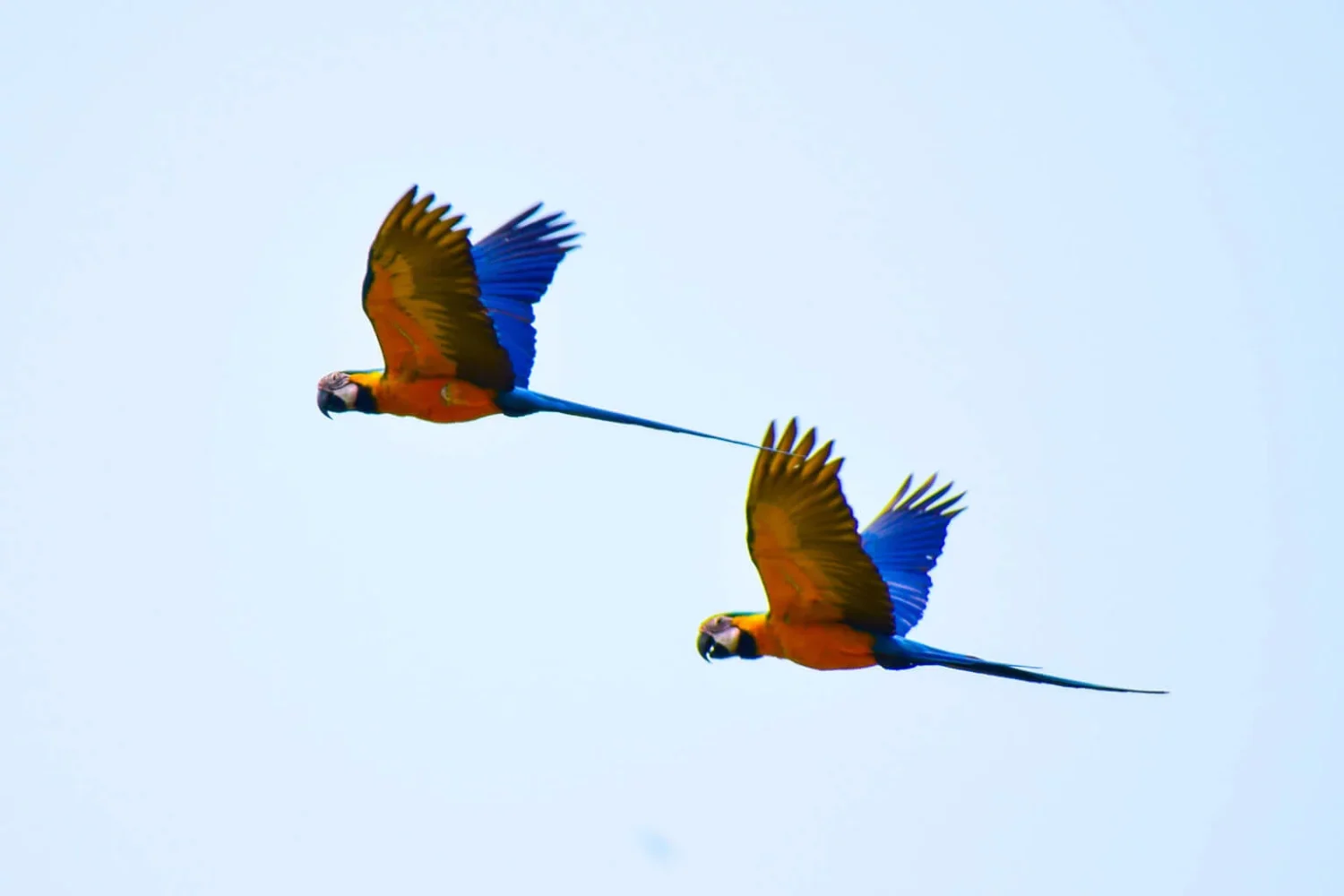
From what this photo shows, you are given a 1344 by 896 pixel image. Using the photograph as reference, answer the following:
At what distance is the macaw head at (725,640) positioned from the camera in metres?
13.1

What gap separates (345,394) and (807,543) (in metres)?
3.92

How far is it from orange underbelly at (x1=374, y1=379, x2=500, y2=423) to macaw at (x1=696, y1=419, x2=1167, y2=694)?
2.24 meters

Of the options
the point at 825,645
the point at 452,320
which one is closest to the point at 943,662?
the point at 825,645

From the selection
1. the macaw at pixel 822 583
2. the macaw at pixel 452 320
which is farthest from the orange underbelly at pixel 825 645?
the macaw at pixel 452 320

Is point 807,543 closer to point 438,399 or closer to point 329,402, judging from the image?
point 438,399

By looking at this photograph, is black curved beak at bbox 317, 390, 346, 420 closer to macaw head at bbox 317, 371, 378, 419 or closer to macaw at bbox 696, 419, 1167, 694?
macaw head at bbox 317, 371, 378, 419

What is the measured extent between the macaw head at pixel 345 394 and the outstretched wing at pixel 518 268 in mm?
1091

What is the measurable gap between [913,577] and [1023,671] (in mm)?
2507

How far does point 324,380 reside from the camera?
45.9ft

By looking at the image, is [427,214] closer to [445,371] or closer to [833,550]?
[445,371]

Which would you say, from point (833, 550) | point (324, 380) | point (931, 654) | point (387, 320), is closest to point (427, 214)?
point (387, 320)

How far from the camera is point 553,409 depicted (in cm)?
1338

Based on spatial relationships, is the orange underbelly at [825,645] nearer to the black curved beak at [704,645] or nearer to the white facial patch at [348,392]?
the black curved beak at [704,645]

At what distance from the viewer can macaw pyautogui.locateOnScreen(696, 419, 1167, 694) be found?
1143 centimetres
